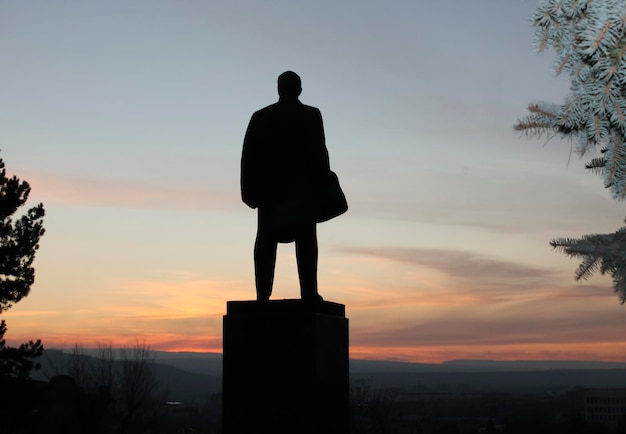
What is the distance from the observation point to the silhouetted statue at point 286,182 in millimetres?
7266

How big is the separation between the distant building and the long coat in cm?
16505

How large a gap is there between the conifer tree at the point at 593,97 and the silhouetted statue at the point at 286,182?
2.76m

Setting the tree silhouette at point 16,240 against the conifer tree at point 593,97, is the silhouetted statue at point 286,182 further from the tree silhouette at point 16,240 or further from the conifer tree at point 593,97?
the tree silhouette at point 16,240

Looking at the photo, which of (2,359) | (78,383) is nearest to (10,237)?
(2,359)

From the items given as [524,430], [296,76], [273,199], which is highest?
[296,76]

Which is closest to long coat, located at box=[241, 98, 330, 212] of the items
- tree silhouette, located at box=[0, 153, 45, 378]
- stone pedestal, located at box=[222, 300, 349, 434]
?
stone pedestal, located at box=[222, 300, 349, 434]

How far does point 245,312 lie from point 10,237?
1812 centimetres

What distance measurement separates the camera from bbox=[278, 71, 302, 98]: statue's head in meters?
7.57

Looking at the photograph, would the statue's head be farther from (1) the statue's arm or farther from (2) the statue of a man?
(1) the statue's arm

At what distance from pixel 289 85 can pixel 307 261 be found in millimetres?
1667

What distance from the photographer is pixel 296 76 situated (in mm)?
7625

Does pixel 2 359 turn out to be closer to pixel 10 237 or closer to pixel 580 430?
pixel 10 237

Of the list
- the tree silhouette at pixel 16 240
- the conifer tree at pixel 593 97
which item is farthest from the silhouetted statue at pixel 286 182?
the tree silhouette at pixel 16 240

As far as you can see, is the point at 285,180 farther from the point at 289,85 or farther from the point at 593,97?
the point at 593,97
